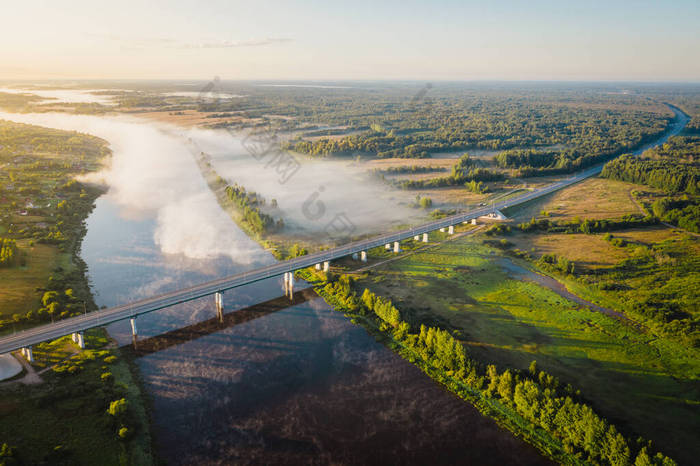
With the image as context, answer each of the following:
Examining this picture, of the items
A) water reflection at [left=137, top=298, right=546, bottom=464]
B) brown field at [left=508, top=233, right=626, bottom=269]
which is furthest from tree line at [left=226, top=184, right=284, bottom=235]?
brown field at [left=508, top=233, right=626, bottom=269]

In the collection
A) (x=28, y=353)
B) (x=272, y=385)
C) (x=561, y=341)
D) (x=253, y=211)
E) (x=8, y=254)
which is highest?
(x=253, y=211)

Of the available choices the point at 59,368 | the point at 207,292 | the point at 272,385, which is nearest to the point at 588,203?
the point at 272,385

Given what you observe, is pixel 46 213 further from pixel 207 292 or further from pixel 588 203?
pixel 588 203

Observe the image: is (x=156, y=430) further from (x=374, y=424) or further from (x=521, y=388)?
(x=521, y=388)

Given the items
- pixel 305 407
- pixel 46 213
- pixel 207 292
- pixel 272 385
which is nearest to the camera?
pixel 305 407

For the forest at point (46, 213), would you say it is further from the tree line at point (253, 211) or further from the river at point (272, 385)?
the tree line at point (253, 211)

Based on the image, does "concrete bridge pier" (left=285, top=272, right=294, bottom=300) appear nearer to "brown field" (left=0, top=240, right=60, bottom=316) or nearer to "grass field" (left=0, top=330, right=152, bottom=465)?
"grass field" (left=0, top=330, right=152, bottom=465)
